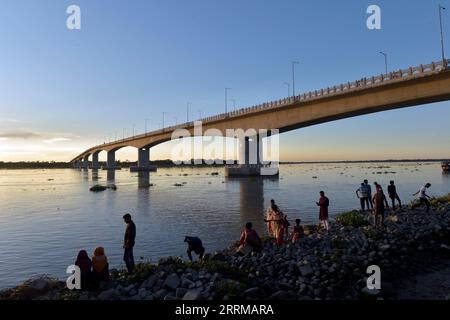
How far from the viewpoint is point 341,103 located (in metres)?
41.2

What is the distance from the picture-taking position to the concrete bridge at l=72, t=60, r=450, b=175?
105ft

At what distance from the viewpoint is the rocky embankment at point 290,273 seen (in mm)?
7930

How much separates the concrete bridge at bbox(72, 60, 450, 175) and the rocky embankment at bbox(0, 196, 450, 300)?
78.5 feet

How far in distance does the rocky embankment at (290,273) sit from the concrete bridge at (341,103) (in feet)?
78.5

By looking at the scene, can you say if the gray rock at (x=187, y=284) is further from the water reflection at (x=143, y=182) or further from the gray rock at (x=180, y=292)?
the water reflection at (x=143, y=182)

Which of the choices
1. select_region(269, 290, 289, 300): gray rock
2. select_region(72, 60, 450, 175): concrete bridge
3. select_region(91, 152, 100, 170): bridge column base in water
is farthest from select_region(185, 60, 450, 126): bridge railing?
select_region(91, 152, 100, 170): bridge column base in water

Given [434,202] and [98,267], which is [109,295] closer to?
[98,267]

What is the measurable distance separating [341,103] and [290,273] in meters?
35.7

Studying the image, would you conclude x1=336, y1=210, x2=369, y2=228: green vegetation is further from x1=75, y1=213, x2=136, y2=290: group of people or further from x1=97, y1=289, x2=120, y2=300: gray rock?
x1=97, y1=289, x2=120, y2=300: gray rock

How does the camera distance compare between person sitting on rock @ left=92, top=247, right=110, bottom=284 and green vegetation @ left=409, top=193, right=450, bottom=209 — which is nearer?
person sitting on rock @ left=92, top=247, right=110, bottom=284

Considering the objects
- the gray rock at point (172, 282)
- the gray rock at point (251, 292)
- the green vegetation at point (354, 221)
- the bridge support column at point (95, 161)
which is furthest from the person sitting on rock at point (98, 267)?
the bridge support column at point (95, 161)

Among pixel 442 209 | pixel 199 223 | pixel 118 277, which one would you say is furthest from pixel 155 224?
pixel 442 209
